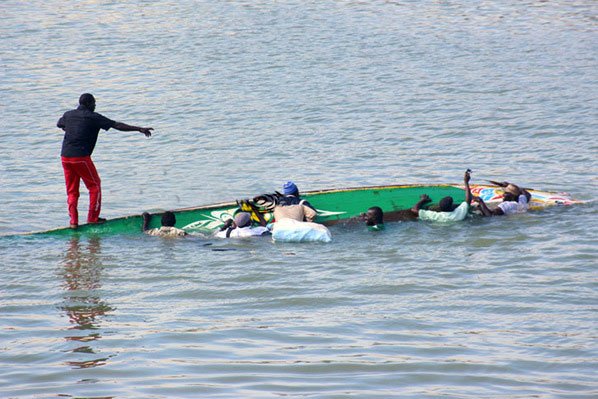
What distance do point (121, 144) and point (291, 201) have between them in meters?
9.25

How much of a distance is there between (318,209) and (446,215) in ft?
6.10

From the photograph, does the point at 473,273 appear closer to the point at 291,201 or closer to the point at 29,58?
the point at 291,201

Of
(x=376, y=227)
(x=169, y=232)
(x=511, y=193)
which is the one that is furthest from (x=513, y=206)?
(x=169, y=232)

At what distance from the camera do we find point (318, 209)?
45.3 feet

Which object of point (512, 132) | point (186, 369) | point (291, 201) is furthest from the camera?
point (512, 132)

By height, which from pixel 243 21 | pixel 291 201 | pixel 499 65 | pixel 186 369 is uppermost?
pixel 243 21

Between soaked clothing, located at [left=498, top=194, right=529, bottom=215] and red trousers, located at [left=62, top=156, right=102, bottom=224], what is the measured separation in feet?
19.3

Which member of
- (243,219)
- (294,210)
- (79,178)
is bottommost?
(243,219)

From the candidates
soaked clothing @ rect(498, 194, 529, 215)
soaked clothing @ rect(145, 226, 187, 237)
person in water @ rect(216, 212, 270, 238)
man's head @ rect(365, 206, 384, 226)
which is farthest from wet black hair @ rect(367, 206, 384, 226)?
soaked clothing @ rect(145, 226, 187, 237)

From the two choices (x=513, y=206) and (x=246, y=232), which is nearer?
(x=246, y=232)

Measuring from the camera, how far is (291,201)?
13.3m

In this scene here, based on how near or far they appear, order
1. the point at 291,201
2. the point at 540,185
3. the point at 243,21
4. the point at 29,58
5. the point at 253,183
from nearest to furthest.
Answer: the point at 291,201, the point at 540,185, the point at 253,183, the point at 29,58, the point at 243,21

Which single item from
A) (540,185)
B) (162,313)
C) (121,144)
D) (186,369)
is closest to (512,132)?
(540,185)

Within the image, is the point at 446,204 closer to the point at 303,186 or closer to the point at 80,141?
the point at 303,186
